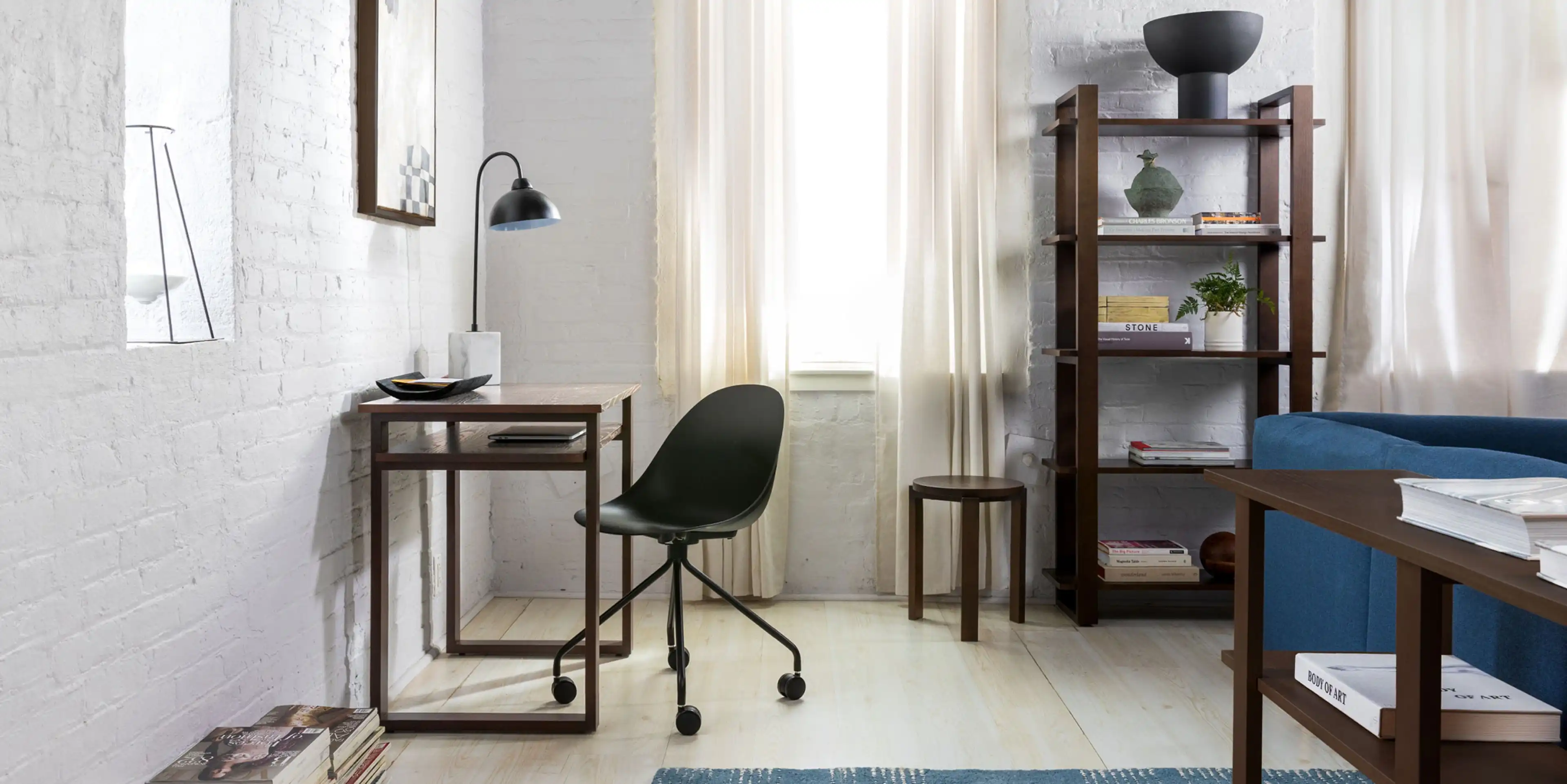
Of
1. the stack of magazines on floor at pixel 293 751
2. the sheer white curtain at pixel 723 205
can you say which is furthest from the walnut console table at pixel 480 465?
the sheer white curtain at pixel 723 205

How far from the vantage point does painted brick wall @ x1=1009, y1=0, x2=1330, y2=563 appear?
3695 millimetres

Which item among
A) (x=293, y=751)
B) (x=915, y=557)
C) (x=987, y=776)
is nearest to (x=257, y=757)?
(x=293, y=751)

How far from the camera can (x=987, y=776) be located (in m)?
2.28

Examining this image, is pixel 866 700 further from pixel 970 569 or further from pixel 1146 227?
pixel 1146 227

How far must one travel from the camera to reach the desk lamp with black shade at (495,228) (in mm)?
2834

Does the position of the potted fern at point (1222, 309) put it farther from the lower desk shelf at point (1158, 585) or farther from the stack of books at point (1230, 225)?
the lower desk shelf at point (1158, 585)

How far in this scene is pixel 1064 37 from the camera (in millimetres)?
3709

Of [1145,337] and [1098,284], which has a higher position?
[1098,284]

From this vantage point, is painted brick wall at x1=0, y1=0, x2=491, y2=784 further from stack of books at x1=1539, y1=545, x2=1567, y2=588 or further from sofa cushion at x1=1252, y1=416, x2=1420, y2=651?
sofa cushion at x1=1252, y1=416, x2=1420, y2=651

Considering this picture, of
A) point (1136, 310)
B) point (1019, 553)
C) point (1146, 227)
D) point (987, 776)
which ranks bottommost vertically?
point (987, 776)

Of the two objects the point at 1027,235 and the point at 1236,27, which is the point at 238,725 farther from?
the point at 1236,27

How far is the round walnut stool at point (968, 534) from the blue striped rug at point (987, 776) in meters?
1.01

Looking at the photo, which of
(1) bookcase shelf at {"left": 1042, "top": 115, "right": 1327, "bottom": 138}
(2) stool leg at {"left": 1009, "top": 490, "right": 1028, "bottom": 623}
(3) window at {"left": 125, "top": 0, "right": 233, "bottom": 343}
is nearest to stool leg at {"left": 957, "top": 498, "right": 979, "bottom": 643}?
(2) stool leg at {"left": 1009, "top": 490, "right": 1028, "bottom": 623}

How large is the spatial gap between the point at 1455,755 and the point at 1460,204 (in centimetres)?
305
